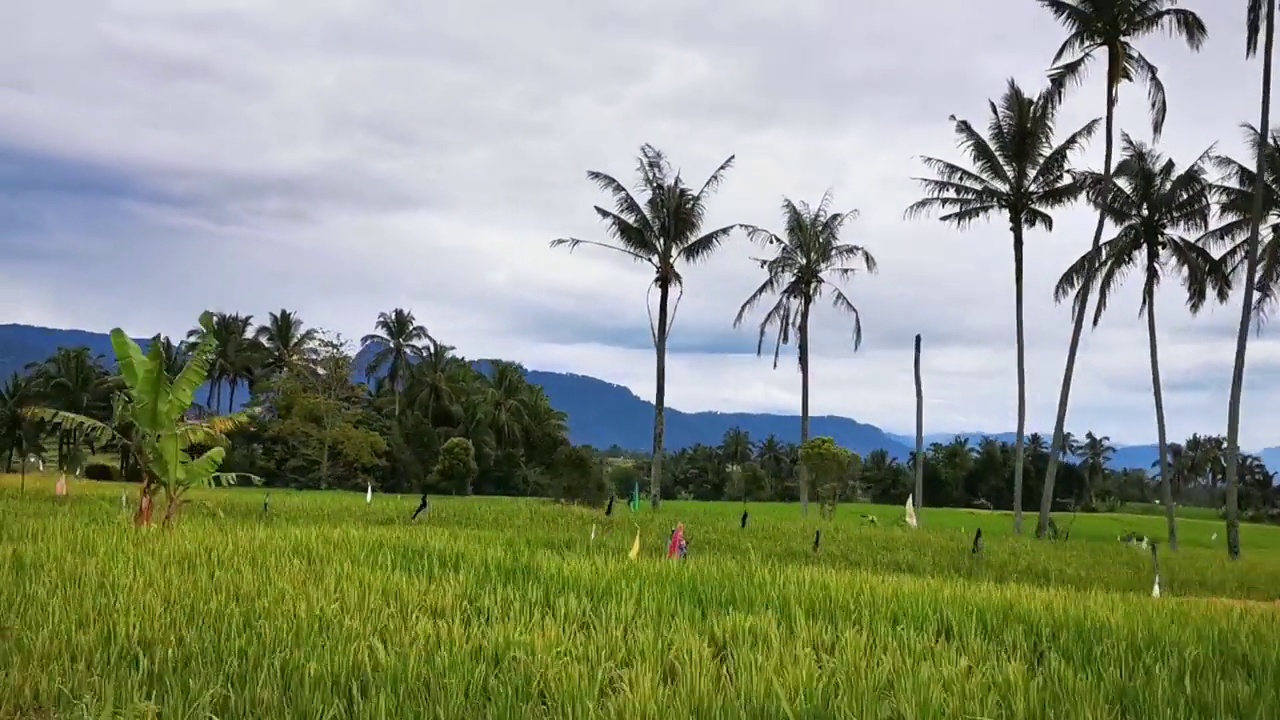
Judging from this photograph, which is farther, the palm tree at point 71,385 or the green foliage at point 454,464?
the palm tree at point 71,385

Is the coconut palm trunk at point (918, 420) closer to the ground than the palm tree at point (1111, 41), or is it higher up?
closer to the ground

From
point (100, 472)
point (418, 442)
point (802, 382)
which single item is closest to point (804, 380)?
point (802, 382)

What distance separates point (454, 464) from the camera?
4044cm

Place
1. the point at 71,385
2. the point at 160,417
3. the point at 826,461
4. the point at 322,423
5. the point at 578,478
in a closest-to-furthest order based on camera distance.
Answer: the point at 160,417 → the point at 826,461 → the point at 578,478 → the point at 322,423 → the point at 71,385

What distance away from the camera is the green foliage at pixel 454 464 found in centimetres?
4053

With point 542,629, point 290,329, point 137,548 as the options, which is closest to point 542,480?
point 290,329

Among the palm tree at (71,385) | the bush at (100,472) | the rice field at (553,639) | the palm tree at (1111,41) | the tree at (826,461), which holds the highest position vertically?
the palm tree at (1111,41)

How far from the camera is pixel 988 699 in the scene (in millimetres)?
4258

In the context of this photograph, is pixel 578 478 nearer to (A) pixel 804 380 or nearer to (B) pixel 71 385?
(A) pixel 804 380

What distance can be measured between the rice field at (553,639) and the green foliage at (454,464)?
29.5 m

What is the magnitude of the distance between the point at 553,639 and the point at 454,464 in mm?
35986

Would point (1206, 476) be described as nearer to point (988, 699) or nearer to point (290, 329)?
point (290, 329)

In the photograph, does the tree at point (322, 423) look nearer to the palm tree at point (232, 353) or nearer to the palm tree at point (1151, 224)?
the palm tree at point (232, 353)

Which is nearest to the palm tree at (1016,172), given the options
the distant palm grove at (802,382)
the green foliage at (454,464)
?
the distant palm grove at (802,382)
